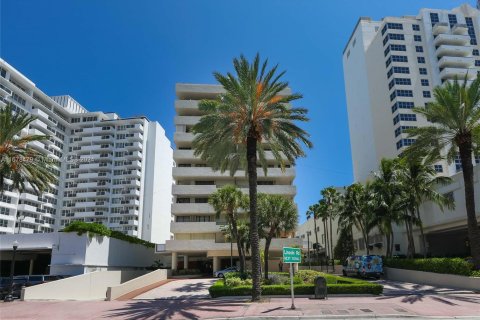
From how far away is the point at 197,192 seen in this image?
55.3 metres

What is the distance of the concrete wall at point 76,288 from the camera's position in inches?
1025

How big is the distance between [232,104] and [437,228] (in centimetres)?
3250

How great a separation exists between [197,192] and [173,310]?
36490 millimetres

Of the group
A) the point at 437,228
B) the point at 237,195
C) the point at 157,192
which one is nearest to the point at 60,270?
the point at 237,195

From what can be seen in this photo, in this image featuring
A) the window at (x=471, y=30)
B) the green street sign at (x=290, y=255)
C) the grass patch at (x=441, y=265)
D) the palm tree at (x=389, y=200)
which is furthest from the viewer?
the window at (x=471, y=30)

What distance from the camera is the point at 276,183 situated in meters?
→ 59.8

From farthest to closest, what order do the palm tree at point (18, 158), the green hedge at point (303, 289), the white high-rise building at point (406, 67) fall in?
the white high-rise building at point (406, 67), the palm tree at point (18, 158), the green hedge at point (303, 289)

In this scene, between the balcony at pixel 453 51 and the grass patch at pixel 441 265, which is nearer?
the grass patch at pixel 441 265

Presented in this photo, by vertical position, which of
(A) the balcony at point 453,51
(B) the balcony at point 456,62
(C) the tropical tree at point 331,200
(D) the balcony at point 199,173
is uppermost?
(A) the balcony at point 453,51

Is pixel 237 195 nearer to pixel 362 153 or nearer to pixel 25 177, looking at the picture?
pixel 25 177

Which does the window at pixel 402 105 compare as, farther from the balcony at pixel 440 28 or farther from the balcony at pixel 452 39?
the balcony at pixel 440 28

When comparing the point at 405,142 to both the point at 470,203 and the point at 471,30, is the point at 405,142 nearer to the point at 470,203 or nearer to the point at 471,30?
the point at 471,30

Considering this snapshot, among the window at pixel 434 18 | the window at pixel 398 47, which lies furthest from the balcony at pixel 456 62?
the window at pixel 434 18

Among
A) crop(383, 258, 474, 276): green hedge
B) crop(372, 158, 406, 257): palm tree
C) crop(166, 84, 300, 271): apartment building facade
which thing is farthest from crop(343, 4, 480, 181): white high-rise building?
crop(383, 258, 474, 276): green hedge
